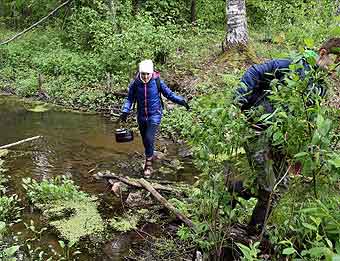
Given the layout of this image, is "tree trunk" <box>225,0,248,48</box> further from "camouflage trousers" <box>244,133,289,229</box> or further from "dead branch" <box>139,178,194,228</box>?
"camouflage trousers" <box>244,133,289,229</box>

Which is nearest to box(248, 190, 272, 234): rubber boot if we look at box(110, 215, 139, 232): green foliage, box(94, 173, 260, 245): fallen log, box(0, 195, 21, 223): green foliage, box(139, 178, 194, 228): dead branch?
box(94, 173, 260, 245): fallen log

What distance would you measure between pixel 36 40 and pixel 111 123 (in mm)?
11174

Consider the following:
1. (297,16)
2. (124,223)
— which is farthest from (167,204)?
(297,16)

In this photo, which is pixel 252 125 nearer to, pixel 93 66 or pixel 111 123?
pixel 111 123

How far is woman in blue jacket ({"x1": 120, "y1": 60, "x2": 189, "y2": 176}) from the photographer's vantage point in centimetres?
750

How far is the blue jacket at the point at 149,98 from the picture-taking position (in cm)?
753

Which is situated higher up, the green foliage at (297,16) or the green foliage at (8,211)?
the green foliage at (297,16)

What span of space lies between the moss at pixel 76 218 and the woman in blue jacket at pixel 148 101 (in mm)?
1556

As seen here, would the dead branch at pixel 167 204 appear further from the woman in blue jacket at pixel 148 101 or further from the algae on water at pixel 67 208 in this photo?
the woman in blue jacket at pixel 148 101

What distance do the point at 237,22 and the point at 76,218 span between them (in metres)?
8.47

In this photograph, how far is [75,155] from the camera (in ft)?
28.7

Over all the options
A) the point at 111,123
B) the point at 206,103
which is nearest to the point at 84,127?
the point at 111,123

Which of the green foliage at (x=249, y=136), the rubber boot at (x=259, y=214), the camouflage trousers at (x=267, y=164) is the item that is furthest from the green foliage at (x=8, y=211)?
the camouflage trousers at (x=267, y=164)

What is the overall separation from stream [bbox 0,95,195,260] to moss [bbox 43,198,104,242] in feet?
0.57
